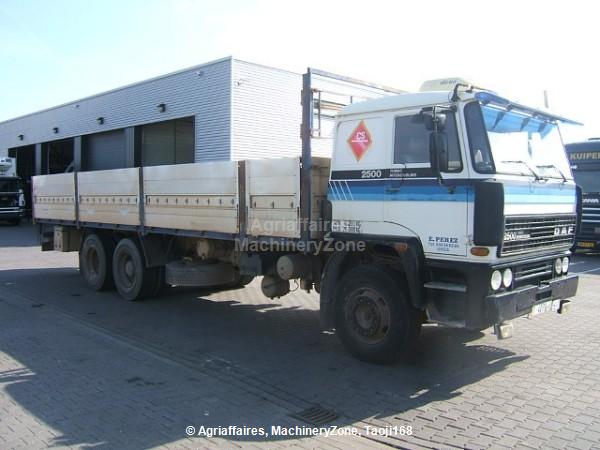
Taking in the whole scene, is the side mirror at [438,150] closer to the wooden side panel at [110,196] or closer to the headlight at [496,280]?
the headlight at [496,280]

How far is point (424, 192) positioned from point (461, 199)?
40 centimetres

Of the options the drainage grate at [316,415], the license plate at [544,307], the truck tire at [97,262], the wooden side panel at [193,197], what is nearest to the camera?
the drainage grate at [316,415]

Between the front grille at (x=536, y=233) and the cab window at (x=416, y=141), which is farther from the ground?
the cab window at (x=416, y=141)

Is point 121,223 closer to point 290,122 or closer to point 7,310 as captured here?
point 7,310

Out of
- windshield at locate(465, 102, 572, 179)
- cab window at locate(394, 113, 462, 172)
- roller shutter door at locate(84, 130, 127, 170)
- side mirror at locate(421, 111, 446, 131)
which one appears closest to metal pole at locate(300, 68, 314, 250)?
cab window at locate(394, 113, 462, 172)

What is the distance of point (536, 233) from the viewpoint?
5656mm

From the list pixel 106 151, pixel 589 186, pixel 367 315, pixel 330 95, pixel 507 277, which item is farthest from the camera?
pixel 106 151

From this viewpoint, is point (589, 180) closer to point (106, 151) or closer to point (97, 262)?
point (97, 262)

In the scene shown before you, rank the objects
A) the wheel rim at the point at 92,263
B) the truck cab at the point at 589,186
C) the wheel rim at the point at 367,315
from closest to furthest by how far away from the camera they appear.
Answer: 1. the wheel rim at the point at 367,315
2. the wheel rim at the point at 92,263
3. the truck cab at the point at 589,186

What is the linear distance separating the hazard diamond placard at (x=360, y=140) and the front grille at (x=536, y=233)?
1.69 meters

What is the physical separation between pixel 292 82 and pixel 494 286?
17237mm

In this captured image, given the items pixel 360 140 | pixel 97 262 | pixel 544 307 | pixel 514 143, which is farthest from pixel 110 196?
pixel 544 307

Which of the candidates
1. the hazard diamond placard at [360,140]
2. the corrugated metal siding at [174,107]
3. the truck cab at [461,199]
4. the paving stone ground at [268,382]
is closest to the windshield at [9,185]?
the corrugated metal siding at [174,107]

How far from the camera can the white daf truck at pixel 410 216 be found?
517cm
